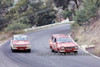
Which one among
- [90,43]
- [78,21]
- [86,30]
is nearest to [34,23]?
[78,21]

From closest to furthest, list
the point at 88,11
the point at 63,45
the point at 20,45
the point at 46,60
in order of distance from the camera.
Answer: the point at 46,60
the point at 63,45
the point at 20,45
the point at 88,11

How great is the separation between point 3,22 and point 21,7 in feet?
33.5

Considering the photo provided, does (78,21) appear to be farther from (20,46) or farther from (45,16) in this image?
(45,16)

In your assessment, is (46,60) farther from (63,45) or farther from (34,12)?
(34,12)

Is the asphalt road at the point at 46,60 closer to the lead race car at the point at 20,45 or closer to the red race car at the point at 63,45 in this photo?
the red race car at the point at 63,45

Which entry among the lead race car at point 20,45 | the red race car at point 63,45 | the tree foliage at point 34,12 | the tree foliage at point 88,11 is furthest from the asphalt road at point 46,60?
the tree foliage at point 34,12

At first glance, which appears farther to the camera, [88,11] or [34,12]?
[34,12]

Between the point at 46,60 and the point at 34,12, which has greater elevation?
the point at 34,12

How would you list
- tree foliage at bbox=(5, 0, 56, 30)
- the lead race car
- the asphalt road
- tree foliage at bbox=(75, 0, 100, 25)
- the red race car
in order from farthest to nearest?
tree foliage at bbox=(5, 0, 56, 30), tree foliage at bbox=(75, 0, 100, 25), the lead race car, the red race car, the asphalt road

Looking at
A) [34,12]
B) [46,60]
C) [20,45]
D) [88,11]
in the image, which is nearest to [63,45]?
[46,60]

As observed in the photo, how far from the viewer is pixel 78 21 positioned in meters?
38.3

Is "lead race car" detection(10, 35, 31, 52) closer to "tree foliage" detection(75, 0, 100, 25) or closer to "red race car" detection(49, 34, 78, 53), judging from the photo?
"red race car" detection(49, 34, 78, 53)

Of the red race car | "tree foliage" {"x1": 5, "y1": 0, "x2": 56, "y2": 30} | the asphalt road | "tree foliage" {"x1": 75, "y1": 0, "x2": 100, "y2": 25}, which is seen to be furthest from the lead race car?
"tree foliage" {"x1": 5, "y1": 0, "x2": 56, "y2": 30}

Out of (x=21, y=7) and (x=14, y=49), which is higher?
(x=21, y=7)
